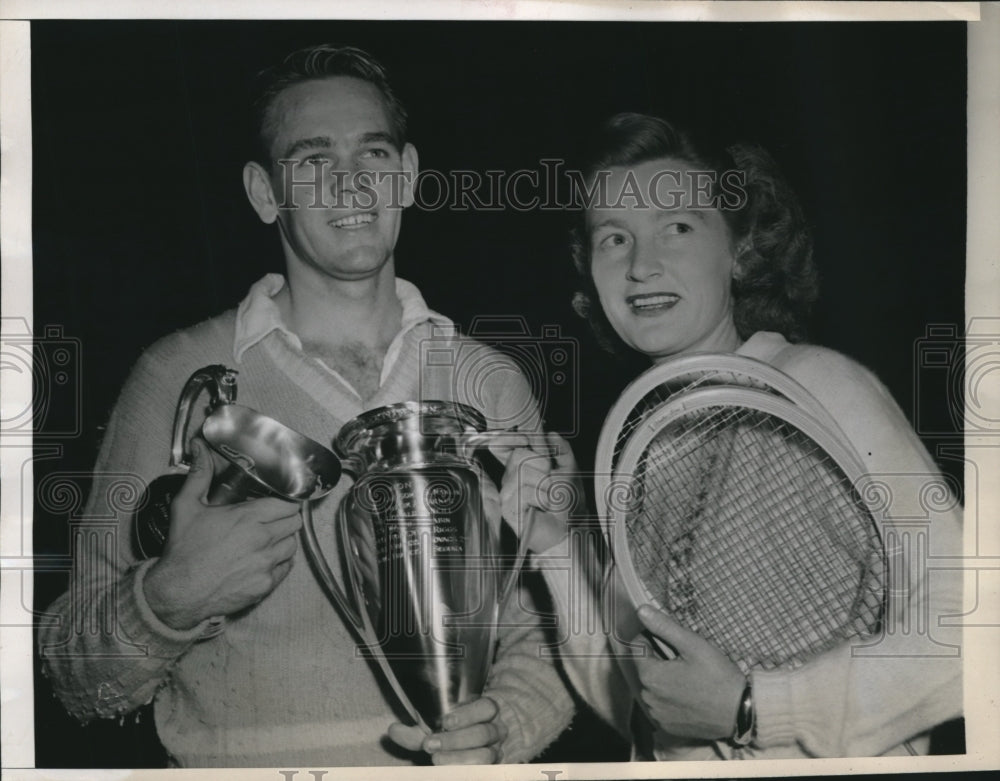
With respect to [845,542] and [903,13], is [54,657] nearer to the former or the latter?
[845,542]

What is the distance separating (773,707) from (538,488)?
0.53 meters

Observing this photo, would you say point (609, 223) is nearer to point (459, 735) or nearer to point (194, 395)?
point (194, 395)

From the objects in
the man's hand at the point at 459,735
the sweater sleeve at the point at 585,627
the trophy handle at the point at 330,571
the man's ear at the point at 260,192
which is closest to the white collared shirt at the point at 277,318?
the man's ear at the point at 260,192

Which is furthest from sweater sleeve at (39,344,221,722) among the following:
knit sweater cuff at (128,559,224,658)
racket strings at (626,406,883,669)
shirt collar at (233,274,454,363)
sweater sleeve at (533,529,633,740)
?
racket strings at (626,406,883,669)

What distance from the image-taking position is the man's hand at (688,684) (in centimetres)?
183

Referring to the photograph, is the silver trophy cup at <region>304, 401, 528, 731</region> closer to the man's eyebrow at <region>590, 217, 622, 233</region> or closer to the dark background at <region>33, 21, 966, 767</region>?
the dark background at <region>33, 21, 966, 767</region>

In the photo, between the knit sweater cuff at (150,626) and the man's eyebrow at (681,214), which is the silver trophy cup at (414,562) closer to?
the knit sweater cuff at (150,626)

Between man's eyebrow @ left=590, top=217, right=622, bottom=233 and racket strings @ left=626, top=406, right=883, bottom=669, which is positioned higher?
man's eyebrow @ left=590, top=217, right=622, bottom=233

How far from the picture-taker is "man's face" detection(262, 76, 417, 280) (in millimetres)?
1896

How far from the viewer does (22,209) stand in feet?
6.30

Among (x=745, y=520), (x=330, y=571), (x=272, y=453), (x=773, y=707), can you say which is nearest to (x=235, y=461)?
(x=272, y=453)

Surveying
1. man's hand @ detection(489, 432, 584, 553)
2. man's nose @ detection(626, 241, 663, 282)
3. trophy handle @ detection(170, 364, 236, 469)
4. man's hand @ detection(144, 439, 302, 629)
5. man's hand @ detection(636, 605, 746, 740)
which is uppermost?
man's nose @ detection(626, 241, 663, 282)

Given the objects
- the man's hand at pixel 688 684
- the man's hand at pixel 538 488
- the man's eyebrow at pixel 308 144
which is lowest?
the man's hand at pixel 688 684

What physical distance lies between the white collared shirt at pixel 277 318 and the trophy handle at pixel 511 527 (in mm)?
183
